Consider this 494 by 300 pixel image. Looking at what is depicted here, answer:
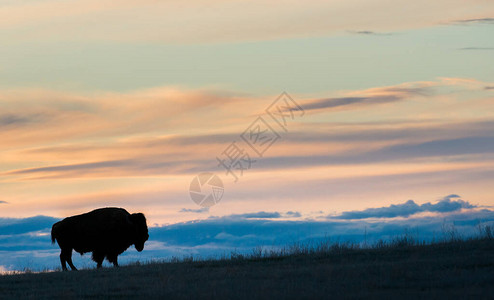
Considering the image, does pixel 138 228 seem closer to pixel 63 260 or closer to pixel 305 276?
pixel 63 260

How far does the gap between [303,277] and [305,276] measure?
0.15 m

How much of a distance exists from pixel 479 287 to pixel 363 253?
6594 mm

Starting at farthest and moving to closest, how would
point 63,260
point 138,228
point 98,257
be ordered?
point 138,228 < point 98,257 < point 63,260

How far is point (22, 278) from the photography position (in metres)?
20.4

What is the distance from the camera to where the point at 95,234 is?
26078 millimetres

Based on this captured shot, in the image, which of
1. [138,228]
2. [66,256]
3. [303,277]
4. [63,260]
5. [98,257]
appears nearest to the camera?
[303,277]

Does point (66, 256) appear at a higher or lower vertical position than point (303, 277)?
higher

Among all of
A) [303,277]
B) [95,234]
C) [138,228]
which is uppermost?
[138,228]

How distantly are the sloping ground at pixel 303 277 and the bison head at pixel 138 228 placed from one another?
4.65 meters

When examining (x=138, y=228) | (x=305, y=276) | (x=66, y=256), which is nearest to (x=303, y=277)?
(x=305, y=276)

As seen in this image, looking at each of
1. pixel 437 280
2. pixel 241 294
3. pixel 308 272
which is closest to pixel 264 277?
pixel 308 272

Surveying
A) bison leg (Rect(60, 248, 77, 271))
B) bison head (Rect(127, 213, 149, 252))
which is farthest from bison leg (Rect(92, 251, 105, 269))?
bison head (Rect(127, 213, 149, 252))

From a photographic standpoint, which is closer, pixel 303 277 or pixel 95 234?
pixel 303 277

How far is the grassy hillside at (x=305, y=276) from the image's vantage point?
49.2 ft
